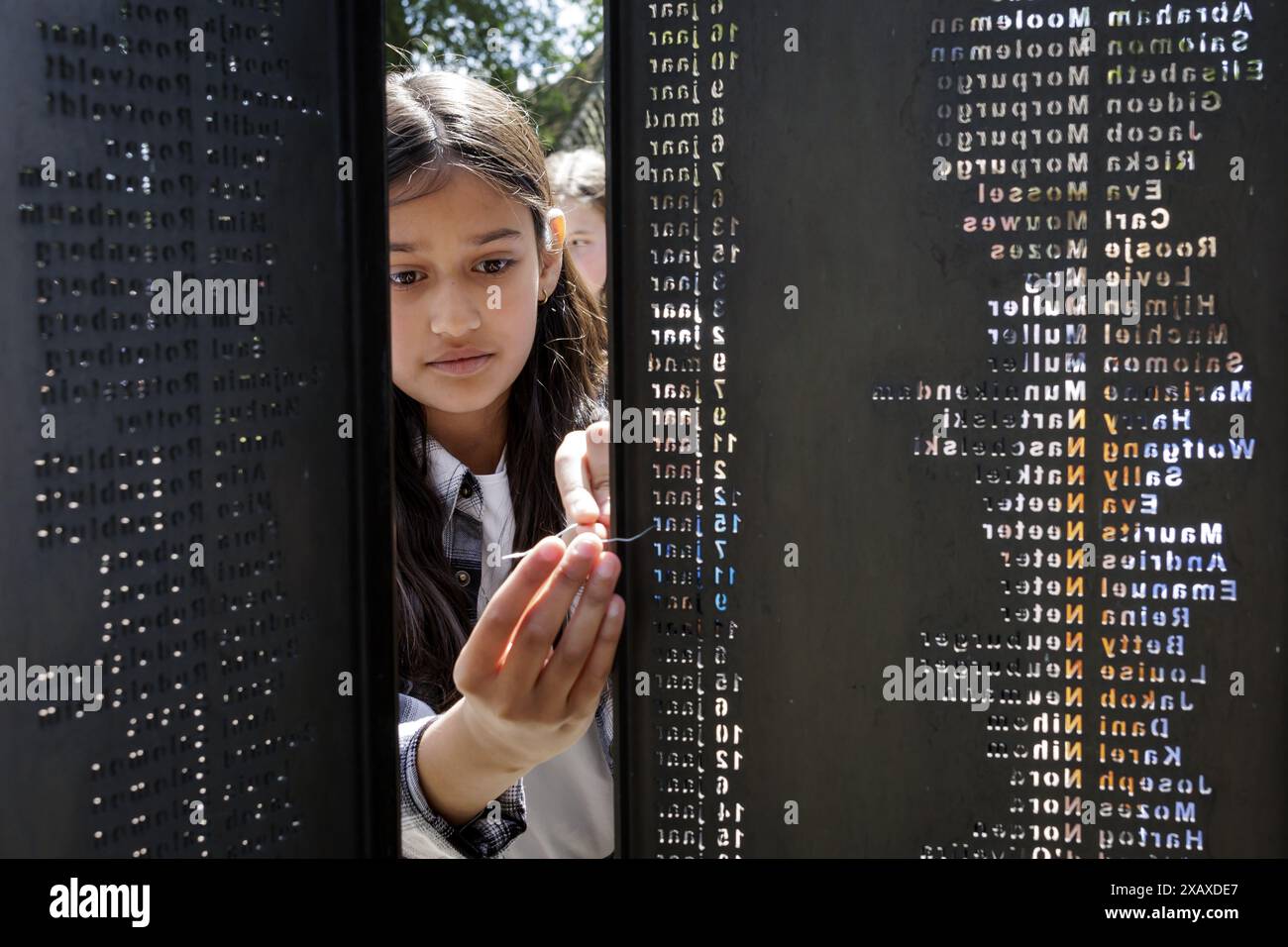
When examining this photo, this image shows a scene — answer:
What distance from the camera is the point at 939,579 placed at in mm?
2025

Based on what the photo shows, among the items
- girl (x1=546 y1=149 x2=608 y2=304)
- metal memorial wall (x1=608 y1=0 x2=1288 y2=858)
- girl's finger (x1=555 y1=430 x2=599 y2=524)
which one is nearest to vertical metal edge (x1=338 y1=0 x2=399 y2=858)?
girl's finger (x1=555 y1=430 x2=599 y2=524)

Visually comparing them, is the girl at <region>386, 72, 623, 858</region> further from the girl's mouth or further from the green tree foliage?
the green tree foliage

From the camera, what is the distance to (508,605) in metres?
2.18

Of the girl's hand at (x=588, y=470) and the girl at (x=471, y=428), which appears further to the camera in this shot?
the girl at (x=471, y=428)

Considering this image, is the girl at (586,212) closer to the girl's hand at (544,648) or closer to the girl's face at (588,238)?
the girl's face at (588,238)

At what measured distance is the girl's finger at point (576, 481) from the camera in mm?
2219

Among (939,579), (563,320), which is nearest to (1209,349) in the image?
(939,579)

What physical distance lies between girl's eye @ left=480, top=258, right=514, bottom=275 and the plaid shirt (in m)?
0.43

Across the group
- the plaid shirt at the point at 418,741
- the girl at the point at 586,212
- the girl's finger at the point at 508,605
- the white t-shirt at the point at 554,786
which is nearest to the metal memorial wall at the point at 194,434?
the girl's finger at the point at 508,605

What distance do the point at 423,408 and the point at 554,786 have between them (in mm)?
924

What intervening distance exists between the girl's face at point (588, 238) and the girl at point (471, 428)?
2.71 feet

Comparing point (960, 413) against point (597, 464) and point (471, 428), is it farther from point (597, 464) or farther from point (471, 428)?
point (471, 428)

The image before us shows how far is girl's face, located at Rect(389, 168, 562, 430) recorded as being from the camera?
2670 millimetres

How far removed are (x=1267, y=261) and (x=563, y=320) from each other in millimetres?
1611
